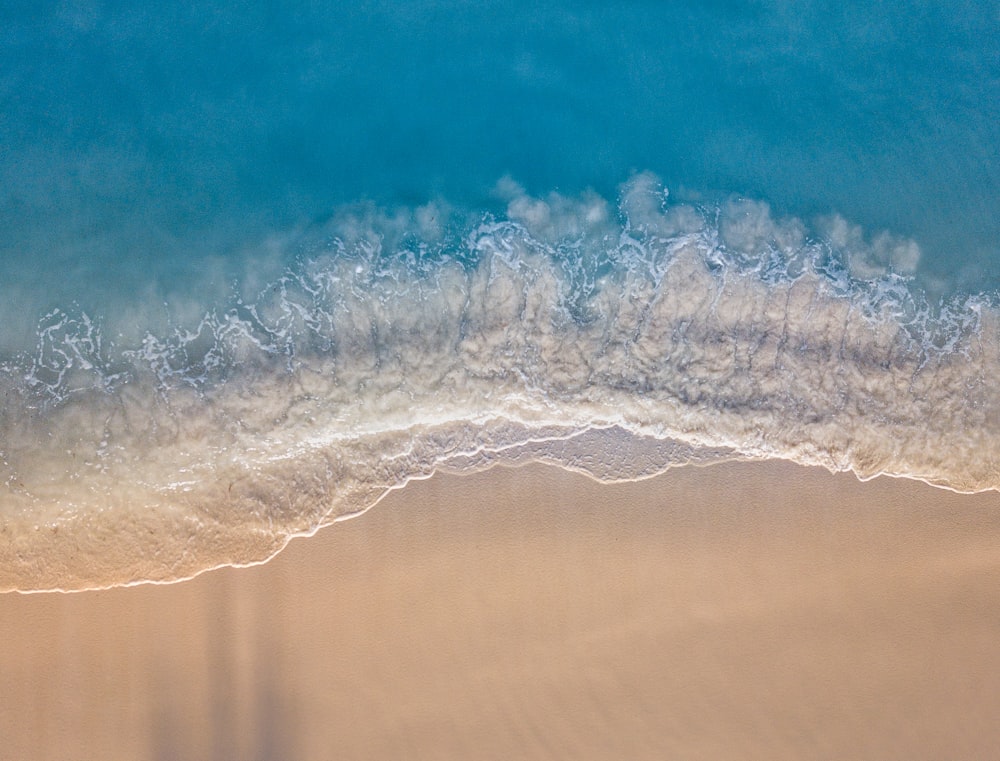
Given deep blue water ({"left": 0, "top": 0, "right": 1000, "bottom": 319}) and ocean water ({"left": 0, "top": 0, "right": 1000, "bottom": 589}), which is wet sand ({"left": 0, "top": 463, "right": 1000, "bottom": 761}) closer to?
ocean water ({"left": 0, "top": 0, "right": 1000, "bottom": 589})

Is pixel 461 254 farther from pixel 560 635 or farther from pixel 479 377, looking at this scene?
pixel 560 635

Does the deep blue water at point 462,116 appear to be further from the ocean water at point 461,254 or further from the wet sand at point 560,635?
the wet sand at point 560,635

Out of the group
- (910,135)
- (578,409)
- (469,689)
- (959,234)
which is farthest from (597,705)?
(910,135)

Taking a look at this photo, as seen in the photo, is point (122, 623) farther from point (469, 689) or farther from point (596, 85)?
point (596, 85)

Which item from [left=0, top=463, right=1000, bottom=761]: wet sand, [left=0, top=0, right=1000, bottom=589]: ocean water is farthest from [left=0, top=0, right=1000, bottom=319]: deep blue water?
[left=0, top=463, right=1000, bottom=761]: wet sand

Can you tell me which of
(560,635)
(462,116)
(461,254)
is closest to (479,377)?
(461,254)
